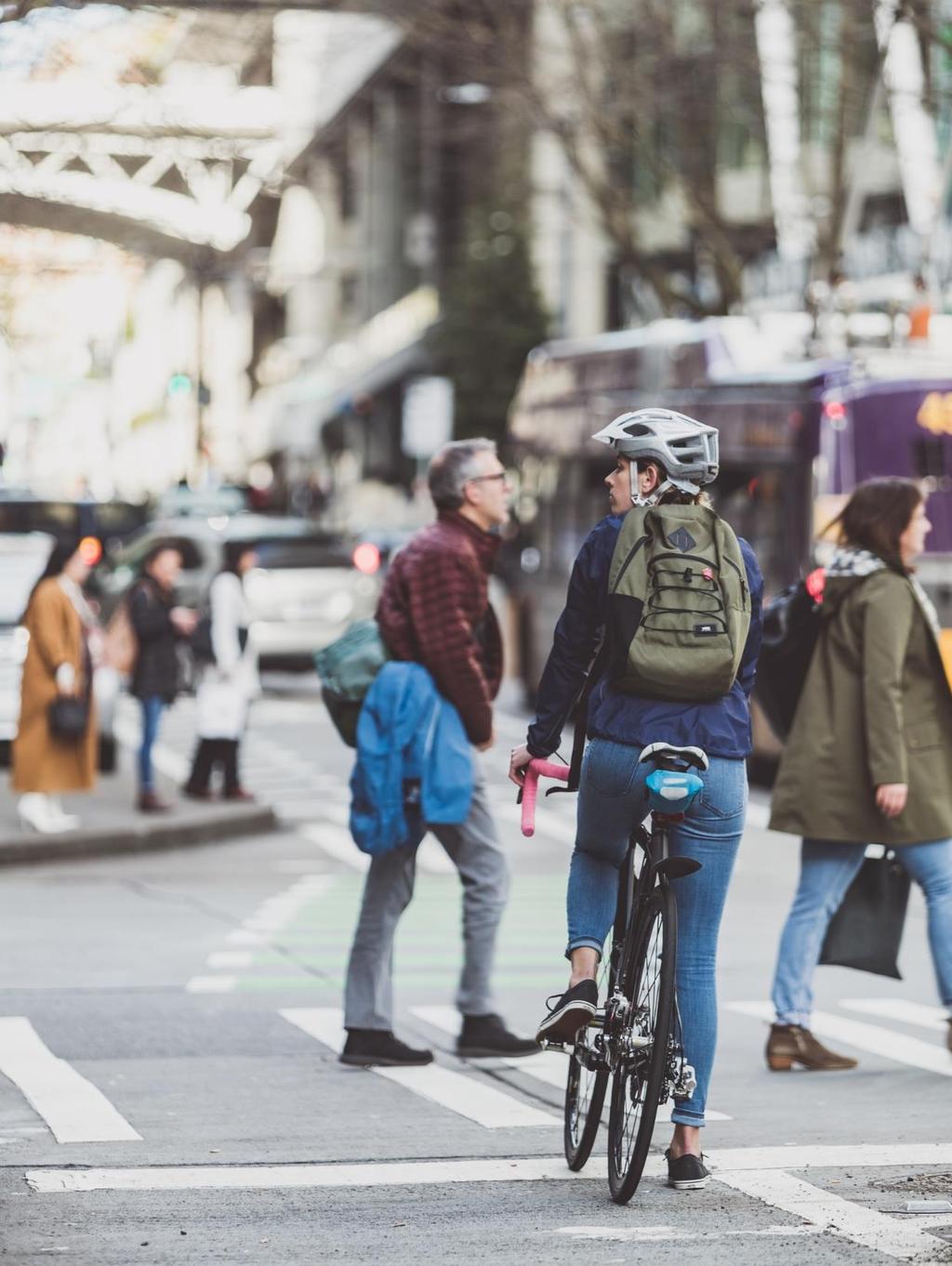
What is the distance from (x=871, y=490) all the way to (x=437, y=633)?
4.74 feet

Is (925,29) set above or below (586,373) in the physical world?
above

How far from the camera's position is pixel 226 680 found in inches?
647

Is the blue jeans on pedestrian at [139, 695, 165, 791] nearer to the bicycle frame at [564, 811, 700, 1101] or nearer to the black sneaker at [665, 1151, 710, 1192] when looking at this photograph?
the bicycle frame at [564, 811, 700, 1101]

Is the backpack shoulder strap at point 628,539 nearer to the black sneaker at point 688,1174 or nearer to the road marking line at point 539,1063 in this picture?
the black sneaker at point 688,1174

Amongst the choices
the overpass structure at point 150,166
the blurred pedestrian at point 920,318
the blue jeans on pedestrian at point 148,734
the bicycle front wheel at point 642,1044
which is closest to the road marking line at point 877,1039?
the bicycle front wheel at point 642,1044

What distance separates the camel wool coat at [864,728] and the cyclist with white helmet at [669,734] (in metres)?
1.82

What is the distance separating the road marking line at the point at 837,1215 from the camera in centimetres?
566

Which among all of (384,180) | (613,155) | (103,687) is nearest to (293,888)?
(103,687)

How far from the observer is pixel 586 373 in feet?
75.6

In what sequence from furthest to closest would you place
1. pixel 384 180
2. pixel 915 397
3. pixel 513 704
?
pixel 384 180
pixel 513 704
pixel 915 397

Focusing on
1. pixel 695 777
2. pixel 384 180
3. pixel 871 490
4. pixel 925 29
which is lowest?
pixel 695 777

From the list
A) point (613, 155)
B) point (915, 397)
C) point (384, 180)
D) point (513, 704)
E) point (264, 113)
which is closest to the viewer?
point (915, 397)

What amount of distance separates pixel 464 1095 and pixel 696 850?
1755mm

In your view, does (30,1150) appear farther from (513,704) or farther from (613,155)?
(613,155)
